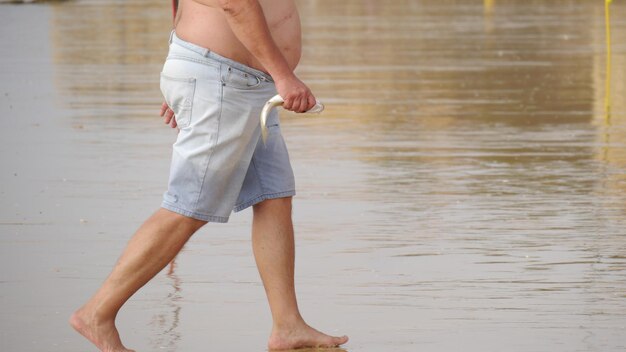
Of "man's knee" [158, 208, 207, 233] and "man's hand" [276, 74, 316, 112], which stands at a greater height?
"man's hand" [276, 74, 316, 112]

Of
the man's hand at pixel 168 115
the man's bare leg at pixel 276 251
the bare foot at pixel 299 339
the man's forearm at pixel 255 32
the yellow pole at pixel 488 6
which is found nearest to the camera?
the man's forearm at pixel 255 32

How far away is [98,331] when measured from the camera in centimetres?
557

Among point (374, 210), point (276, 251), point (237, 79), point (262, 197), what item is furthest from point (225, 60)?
point (374, 210)

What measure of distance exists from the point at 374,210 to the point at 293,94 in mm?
3350

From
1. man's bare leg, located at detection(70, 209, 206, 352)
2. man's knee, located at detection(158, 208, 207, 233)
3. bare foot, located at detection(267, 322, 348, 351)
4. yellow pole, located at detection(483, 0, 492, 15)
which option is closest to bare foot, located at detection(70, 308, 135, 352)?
man's bare leg, located at detection(70, 209, 206, 352)

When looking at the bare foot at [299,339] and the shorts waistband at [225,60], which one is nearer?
the shorts waistband at [225,60]

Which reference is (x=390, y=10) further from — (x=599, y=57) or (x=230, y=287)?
(x=230, y=287)

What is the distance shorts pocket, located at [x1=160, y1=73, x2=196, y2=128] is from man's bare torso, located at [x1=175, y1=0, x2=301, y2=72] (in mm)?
136

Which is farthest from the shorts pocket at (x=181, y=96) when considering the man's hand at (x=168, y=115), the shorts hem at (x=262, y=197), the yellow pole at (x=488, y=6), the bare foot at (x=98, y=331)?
the yellow pole at (x=488, y=6)

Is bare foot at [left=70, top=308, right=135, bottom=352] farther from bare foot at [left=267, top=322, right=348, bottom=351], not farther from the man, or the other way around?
bare foot at [left=267, top=322, right=348, bottom=351]

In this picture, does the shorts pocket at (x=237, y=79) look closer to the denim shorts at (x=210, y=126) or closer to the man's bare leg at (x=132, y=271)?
the denim shorts at (x=210, y=126)

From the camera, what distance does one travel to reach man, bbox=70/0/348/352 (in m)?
5.52

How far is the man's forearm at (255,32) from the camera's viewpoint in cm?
538

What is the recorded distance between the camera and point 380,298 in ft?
21.2
